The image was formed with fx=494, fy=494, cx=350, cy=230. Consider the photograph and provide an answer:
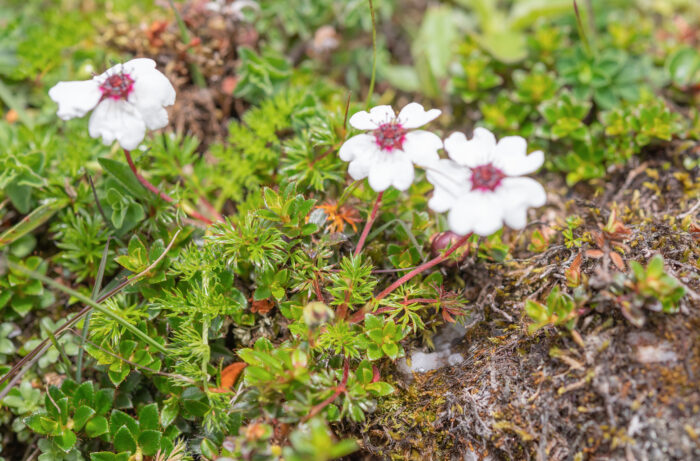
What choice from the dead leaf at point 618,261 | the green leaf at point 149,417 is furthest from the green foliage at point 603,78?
the green leaf at point 149,417

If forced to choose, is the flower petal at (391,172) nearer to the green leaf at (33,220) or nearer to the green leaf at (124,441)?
the green leaf at (124,441)

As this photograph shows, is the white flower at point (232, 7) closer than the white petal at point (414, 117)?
No

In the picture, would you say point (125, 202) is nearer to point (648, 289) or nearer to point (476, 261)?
point (476, 261)

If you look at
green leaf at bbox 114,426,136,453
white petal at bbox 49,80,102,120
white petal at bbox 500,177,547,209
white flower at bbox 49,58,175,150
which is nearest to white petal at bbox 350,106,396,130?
white petal at bbox 500,177,547,209

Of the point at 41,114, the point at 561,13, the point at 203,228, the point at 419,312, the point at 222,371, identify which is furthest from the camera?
the point at 561,13

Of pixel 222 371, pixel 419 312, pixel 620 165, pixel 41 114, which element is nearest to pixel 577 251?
pixel 419 312
